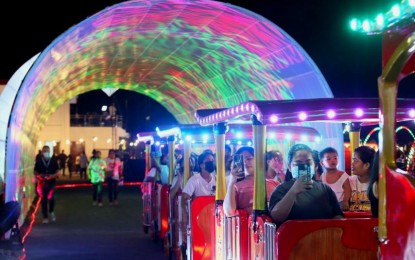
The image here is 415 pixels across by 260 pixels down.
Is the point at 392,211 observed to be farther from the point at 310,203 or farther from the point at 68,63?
the point at 68,63

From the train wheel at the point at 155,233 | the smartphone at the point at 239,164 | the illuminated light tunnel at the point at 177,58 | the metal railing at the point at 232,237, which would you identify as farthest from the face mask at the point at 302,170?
the illuminated light tunnel at the point at 177,58

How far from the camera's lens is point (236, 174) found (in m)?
7.66

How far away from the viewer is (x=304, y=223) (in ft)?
18.3

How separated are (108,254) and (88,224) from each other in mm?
4930

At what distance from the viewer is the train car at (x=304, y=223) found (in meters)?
5.57

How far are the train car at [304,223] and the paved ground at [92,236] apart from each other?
5.32m

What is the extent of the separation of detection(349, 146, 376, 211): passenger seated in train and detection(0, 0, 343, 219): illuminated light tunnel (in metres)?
6.60

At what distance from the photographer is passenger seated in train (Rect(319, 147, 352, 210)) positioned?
9055 millimetres

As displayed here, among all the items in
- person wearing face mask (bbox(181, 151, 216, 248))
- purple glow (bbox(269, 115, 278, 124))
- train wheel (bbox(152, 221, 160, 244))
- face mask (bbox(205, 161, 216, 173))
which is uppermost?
purple glow (bbox(269, 115, 278, 124))

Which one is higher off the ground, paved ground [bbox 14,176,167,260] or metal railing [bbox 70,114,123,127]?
metal railing [bbox 70,114,123,127]

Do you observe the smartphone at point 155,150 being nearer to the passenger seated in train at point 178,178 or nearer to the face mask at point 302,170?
the passenger seated in train at point 178,178

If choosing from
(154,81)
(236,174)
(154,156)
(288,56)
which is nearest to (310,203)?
(236,174)

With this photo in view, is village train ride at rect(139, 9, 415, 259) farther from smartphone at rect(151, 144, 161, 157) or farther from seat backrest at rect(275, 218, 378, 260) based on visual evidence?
smartphone at rect(151, 144, 161, 157)

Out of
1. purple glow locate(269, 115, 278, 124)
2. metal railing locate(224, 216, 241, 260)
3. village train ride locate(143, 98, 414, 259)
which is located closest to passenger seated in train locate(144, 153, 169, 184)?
village train ride locate(143, 98, 414, 259)
